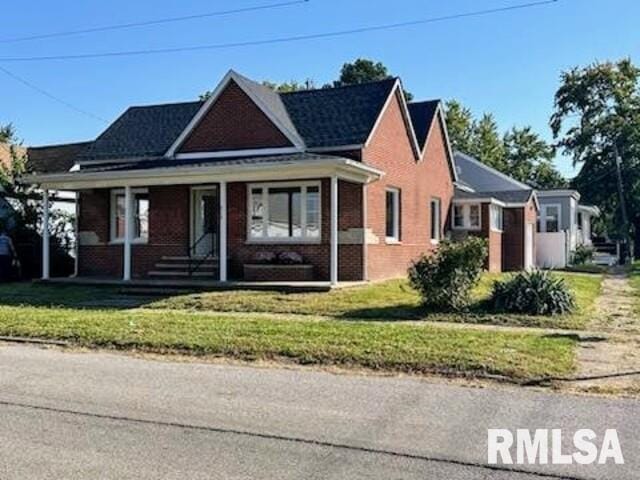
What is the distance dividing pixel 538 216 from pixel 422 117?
15963 millimetres

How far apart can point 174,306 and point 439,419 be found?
960cm

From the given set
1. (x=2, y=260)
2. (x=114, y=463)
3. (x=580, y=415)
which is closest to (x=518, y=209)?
(x=2, y=260)

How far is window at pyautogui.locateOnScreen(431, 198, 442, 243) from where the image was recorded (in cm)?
2605

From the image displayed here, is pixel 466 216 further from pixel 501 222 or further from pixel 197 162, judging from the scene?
pixel 197 162

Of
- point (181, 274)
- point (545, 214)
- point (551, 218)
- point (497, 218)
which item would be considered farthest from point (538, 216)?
point (181, 274)

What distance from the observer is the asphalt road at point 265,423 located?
5.11m

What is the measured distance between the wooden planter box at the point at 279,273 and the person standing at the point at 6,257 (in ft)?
27.4

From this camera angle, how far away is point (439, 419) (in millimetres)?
6449

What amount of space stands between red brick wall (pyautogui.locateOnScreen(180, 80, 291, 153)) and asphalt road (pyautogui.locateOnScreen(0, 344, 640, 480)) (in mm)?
12535

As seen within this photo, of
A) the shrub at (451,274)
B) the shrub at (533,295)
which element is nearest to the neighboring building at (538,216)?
the shrub at (533,295)

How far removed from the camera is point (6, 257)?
21.6m

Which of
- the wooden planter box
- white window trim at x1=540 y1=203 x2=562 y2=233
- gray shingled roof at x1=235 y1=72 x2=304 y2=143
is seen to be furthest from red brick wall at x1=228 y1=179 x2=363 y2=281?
white window trim at x1=540 y1=203 x2=562 y2=233

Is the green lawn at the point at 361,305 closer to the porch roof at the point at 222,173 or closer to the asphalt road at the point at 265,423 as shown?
the porch roof at the point at 222,173

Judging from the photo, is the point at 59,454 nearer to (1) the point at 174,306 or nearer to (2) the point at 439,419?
(2) the point at 439,419
